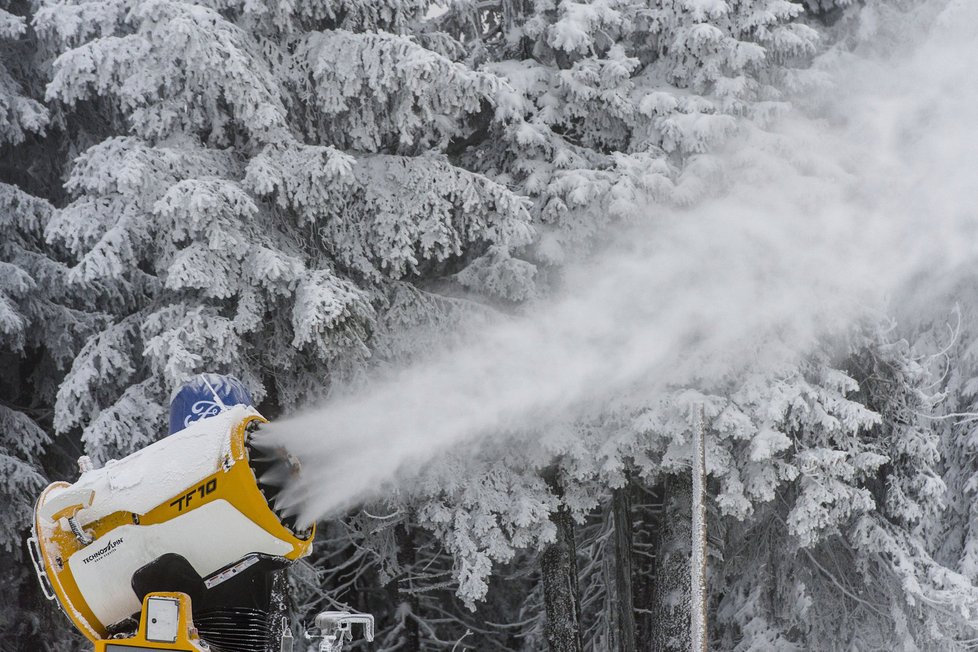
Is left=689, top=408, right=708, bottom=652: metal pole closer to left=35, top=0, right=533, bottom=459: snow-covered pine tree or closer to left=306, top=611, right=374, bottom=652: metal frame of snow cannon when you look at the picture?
left=35, top=0, right=533, bottom=459: snow-covered pine tree

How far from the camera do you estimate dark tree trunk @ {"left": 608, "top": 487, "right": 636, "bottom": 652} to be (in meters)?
12.5

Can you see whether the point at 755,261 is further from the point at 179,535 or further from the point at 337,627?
the point at 179,535

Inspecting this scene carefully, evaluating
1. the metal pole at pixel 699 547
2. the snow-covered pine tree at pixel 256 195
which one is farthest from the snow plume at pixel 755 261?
the metal pole at pixel 699 547

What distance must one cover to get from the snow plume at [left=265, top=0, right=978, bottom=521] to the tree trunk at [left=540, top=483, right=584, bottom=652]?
6.54 ft

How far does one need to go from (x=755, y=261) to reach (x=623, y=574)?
14.9ft

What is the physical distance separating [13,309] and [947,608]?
33.5 feet

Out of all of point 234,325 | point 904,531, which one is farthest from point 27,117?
point 904,531

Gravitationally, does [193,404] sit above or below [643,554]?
above

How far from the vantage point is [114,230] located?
29.0 feet

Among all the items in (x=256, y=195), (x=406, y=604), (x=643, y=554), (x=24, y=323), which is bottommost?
(x=406, y=604)

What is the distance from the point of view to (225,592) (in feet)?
14.0

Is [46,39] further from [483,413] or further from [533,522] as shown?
[533,522]

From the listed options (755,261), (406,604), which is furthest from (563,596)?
(755,261)

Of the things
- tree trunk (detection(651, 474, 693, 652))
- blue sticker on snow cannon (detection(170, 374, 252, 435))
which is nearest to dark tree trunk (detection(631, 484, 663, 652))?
tree trunk (detection(651, 474, 693, 652))
